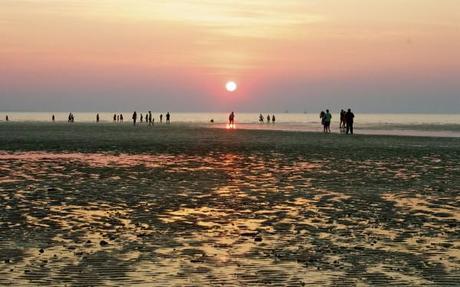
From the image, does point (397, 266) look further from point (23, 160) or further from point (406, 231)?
point (23, 160)

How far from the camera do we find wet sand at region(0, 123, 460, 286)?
937 cm

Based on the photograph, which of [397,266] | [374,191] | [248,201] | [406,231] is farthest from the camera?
[374,191]

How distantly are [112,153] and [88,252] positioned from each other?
Result: 87.3ft

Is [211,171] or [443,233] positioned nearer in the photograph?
[443,233]

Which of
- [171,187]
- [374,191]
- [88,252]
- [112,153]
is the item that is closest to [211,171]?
[171,187]

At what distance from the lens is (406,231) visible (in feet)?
42.3

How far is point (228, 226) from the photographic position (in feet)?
43.9

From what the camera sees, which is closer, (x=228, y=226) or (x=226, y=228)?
(x=226, y=228)

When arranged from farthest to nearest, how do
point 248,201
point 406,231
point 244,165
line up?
point 244,165 → point 248,201 → point 406,231

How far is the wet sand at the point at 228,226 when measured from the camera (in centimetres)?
937

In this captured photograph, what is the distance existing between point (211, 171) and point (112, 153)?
40.4 feet

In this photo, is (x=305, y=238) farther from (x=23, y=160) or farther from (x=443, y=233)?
(x=23, y=160)

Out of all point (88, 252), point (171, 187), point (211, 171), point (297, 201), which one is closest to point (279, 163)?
point (211, 171)

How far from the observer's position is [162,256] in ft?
34.4
